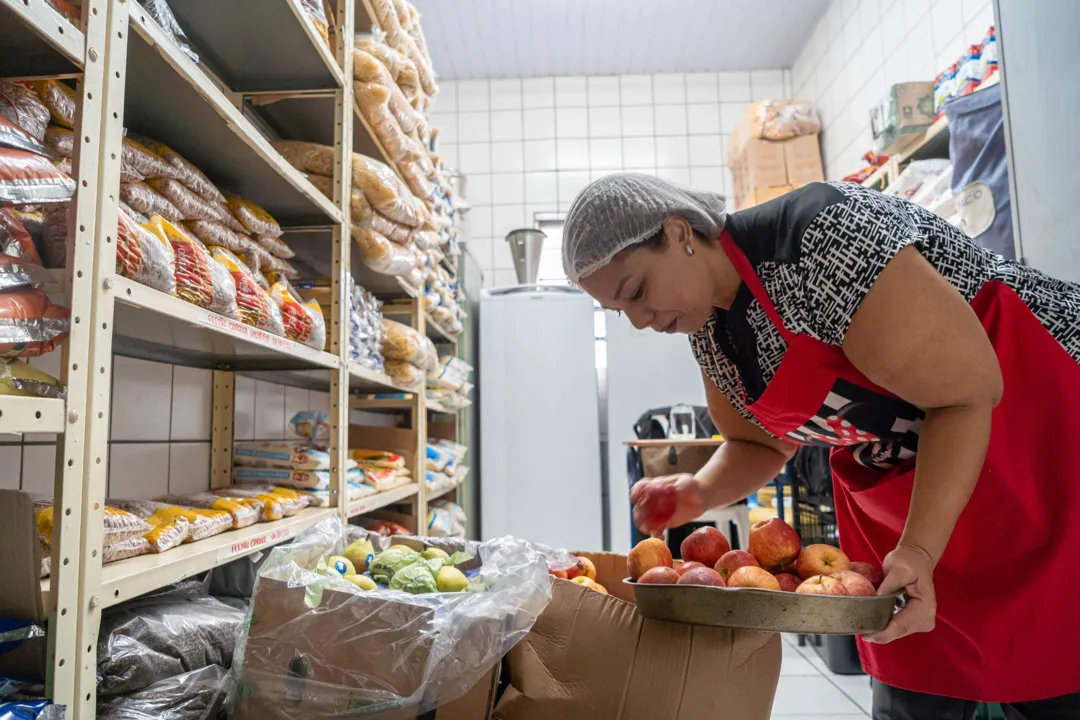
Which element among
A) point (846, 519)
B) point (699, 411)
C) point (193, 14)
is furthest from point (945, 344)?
point (699, 411)

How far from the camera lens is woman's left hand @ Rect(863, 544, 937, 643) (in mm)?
890

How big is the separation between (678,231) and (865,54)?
3.78 m

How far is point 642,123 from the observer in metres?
5.42

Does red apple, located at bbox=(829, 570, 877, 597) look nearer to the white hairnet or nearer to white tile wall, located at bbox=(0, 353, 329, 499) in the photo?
the white hairnet

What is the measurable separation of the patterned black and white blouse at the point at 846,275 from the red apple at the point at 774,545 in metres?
0.20

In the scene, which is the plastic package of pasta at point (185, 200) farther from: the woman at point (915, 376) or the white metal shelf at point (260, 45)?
the woman at point (915, 376)

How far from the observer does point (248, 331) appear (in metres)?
1.37

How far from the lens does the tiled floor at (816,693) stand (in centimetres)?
243

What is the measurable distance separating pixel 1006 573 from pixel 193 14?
1958 millimetres

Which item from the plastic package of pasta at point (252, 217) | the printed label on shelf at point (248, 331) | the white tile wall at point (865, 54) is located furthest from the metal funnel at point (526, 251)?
the printed label on shelf at point (248, 331)

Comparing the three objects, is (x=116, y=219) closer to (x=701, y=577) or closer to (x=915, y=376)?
(x=701, y=577)

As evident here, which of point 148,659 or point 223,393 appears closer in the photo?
point 148,659

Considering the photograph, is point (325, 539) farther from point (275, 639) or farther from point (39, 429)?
point (39, 429)

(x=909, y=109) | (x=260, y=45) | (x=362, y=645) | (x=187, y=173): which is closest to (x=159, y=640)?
(x=362, y=645)
